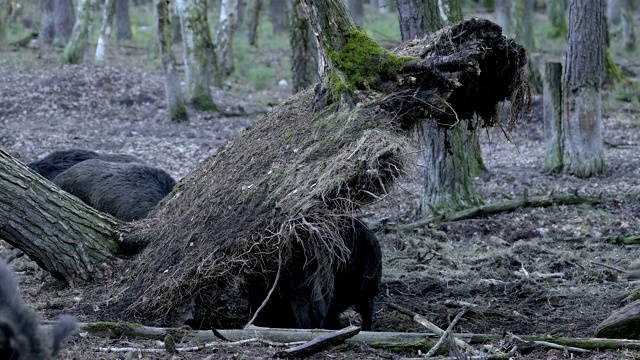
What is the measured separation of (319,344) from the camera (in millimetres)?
5344

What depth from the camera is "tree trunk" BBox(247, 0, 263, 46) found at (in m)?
29.9

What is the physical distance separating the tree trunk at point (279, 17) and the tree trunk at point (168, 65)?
18280mm

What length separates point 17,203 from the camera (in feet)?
22.7

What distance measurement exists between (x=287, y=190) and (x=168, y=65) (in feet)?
37.1

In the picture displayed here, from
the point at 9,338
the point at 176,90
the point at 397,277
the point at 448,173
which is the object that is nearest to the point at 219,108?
the point at 176,90

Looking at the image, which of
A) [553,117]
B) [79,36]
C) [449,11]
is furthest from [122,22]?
[449,11]

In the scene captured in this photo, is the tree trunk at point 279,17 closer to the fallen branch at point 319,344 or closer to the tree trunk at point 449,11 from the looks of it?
the tree trunk at point 449,11

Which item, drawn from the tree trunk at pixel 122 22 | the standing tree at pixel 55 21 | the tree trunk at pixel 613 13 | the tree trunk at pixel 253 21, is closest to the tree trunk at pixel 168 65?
the standing tree at pixel 55 21

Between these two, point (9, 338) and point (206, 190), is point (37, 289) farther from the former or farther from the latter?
point (9, 338)

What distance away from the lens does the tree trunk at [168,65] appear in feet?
55.2

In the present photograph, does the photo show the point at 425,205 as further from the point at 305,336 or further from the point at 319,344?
the point at 319,344

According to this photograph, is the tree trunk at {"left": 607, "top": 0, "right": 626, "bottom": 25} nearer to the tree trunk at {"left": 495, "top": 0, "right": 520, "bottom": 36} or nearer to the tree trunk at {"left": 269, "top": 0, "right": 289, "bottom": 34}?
the tree trunk at {"left": 495, "top": 0, "right": 520, "bottom": 36}

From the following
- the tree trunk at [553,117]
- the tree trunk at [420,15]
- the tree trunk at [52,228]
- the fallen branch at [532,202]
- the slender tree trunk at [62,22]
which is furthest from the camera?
the slender tree trunk at [62,22]

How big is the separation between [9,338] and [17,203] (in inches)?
152
